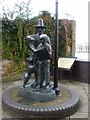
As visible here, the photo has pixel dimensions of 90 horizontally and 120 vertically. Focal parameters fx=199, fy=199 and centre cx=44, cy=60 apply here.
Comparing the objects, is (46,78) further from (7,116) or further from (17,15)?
(17,15)

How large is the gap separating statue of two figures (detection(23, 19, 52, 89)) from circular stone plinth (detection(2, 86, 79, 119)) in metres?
0.42

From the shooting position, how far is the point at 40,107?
3609mm

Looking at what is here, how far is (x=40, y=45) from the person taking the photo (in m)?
4.09

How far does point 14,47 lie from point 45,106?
380 cm

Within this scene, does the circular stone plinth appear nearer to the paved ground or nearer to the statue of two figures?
the paved ground

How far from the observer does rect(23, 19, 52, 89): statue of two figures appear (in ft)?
13.2

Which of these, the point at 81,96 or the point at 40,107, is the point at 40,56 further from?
the point at 81,96

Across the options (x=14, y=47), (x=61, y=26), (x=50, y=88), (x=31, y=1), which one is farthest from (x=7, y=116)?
(x=31, y=1)

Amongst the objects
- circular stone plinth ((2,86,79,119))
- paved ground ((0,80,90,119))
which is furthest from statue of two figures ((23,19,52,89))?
paved ground ((0,80,90,119))

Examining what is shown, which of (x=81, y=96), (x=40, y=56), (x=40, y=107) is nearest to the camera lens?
(x=40, y=107)

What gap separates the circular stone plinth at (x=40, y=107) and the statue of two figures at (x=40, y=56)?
421 mm

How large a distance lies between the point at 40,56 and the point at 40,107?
3.52 feet

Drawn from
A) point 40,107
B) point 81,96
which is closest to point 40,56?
point 40,107

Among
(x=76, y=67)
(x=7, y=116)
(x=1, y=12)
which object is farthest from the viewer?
(x=1, y=12)
